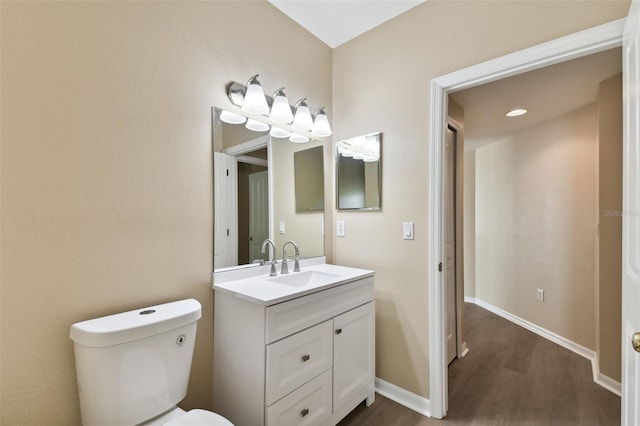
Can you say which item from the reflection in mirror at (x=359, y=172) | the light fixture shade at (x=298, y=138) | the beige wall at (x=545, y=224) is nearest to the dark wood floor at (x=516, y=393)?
the beige wall at (x=545, y=224)

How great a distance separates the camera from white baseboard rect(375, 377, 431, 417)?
179 centimetres

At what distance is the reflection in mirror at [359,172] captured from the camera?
80.5 inches

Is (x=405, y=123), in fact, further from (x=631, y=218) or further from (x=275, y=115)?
(x=631, y=218)

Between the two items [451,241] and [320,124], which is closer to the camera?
[320,124]

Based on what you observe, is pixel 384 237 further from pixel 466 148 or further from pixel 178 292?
pixel 466 148

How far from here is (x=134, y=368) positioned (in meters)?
1.06

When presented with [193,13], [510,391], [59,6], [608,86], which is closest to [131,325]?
[59,6]

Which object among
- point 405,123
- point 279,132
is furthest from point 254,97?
point 405,123

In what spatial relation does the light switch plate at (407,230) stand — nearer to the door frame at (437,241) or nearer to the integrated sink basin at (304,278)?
the door frame at (437,241)

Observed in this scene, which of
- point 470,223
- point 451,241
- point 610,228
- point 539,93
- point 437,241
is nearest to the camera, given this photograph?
point 437,241

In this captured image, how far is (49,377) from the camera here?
41.9 inches

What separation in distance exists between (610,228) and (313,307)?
7.32ft

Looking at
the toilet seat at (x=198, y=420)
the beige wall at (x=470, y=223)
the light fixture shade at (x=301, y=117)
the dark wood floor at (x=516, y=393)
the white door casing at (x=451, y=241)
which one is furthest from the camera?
the beige wall at (x=470, y=223)

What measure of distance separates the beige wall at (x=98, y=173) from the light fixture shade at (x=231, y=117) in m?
0.05
